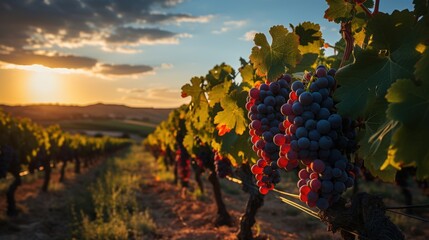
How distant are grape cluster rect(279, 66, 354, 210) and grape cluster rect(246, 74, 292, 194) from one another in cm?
39

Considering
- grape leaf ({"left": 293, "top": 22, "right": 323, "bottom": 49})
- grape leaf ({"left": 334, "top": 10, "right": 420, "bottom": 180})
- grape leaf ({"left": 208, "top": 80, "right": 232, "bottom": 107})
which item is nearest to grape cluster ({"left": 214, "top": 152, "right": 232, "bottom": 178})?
grape leaf ({"left": 208, "top": 80, "right": 232, "bottom": 107})

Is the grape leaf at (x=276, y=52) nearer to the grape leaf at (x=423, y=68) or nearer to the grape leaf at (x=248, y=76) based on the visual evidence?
the grape leaf at (x=248, y=76)

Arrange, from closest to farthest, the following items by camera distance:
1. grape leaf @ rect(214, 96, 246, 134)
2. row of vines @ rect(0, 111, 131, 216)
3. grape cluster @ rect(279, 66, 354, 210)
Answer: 1. grape cluster @ rect(279, 66, 354, 210)
2. grape leaf @ rect(214, 96, 246, 134)
3. row of vines @ rect(0, 111, 131, 216)

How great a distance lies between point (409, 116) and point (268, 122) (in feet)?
4.14

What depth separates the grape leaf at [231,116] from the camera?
3660 millimetres

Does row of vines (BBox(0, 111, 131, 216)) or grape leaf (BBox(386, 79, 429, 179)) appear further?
row of vines (BBox(0, 111, 131, 216))

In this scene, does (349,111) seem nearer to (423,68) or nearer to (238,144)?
(423,68)

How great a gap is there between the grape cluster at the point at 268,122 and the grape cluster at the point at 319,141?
0.39m

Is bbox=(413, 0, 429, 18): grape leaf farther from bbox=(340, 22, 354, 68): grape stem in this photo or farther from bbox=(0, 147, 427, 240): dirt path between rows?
bbox=(0, 147, 427, 240): dirt path between rows

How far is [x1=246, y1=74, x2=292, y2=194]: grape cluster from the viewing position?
271 centimetres

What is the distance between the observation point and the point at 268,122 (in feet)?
8.96

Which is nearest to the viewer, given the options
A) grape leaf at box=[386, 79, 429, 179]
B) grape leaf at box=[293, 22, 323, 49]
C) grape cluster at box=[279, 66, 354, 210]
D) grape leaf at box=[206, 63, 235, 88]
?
grape leaf at box=[386, 79, 429, 179]

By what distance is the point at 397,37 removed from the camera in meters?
2.04

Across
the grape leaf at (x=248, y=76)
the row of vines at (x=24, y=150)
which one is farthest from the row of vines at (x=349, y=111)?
the row of vines at (x=24, y=150)
